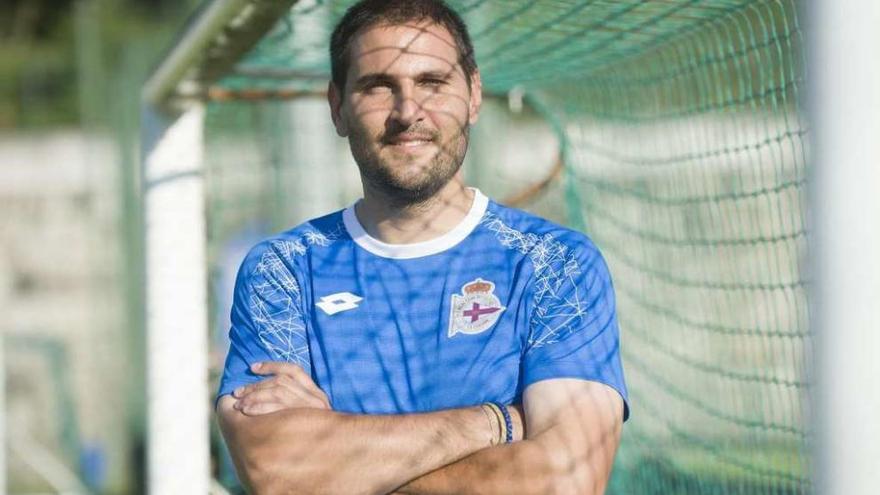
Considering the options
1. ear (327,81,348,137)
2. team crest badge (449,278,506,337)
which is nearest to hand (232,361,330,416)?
team crest badge (449,278,506,337)

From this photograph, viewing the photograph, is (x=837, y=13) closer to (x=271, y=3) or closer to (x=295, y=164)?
(x=271, y=3)

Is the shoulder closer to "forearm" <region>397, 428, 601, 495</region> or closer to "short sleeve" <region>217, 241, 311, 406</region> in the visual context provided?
"short sleeve" <region>217, 241, 311, 406</region>

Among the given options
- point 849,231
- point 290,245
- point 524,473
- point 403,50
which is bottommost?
point 524,473

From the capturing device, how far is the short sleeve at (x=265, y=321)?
2.60 meters

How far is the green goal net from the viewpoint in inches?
131

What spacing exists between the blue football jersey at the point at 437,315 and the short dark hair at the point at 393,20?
0.30 metres

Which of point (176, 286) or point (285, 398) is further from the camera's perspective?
point (176, 286)

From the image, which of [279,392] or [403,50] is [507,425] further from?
[403,50]

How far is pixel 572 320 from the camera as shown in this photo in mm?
2480

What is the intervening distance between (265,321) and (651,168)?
8.46 ft

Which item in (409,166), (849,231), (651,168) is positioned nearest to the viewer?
(849,231)

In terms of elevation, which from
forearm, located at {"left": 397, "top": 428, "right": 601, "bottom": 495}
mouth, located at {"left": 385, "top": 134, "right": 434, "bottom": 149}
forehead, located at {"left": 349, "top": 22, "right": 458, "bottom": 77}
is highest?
forehead, located at {"left": 349, "top": 22, "right": 458, "bottom": 77}

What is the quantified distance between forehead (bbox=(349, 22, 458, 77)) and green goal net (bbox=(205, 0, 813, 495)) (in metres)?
0.50

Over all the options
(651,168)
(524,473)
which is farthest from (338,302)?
(651,168)
